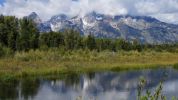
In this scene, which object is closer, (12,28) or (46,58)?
(46,58)

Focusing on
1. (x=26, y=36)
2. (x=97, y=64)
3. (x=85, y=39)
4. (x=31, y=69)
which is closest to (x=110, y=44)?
(x=85, y=39)

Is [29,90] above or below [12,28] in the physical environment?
below

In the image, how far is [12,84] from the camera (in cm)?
3369

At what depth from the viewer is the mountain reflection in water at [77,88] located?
2748 cm

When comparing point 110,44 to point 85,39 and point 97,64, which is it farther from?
point 97,64

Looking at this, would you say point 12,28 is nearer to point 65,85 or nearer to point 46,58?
point 46,58

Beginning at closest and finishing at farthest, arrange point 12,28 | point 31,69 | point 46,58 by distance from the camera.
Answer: point 31,69 → point 46,58 → point 12,28

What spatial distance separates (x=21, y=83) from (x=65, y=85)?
4.01 metres

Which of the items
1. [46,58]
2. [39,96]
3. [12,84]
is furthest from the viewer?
[46,58]

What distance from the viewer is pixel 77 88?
108ft

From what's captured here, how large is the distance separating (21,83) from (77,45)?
6328cm

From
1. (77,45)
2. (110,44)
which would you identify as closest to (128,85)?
(77,45)

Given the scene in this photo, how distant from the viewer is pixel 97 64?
174 feet

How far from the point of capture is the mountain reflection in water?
2748 cm
